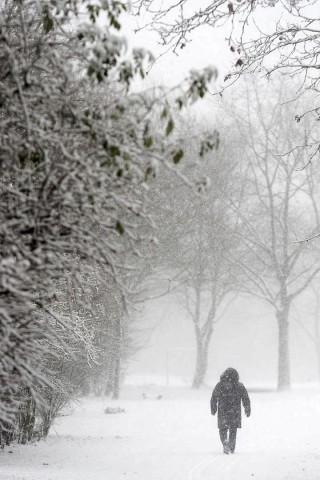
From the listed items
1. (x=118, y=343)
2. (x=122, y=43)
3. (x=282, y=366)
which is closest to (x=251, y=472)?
(x=122, y=43)

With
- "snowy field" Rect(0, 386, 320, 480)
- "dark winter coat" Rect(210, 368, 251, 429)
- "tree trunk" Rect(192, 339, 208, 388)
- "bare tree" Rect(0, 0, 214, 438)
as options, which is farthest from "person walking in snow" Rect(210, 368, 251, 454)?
"tree trunk" Rect(192, 339, 208, 388)

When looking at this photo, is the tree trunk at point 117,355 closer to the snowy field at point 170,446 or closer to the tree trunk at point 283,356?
the snowy field at point 170,446

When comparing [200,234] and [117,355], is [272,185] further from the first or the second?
[117,355]

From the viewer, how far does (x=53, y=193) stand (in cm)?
378

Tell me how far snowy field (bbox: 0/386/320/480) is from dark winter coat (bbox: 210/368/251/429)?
642 millimetres

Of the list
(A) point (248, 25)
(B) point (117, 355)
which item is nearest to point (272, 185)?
(B) point (117, 355)

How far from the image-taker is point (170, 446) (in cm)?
1318

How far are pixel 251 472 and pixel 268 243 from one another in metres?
21.1

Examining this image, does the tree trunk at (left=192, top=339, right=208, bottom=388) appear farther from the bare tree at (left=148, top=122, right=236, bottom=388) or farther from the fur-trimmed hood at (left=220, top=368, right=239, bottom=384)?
the fur-trimmed hood at (left=220, top=368, right=239, bottom=384)

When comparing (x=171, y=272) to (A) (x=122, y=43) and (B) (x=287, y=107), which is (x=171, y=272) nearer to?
(B) (x=287, y=107)

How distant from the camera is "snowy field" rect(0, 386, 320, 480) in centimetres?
959

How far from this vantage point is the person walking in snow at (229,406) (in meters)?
11.7

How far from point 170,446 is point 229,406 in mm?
2182

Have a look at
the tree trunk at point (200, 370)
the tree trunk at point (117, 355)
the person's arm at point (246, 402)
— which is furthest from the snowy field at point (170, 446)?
the tree trunk at point (200, 370)
